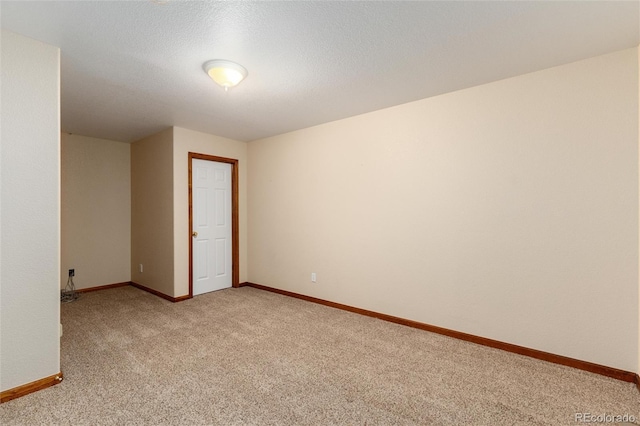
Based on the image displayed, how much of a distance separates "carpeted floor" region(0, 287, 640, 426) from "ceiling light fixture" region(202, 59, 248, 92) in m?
2.18

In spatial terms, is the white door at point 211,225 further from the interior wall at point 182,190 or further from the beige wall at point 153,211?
the beige wall at point 153,211

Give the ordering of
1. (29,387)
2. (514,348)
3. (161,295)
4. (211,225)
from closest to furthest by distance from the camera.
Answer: (29,387), (514,348), (161,295), (211,225)

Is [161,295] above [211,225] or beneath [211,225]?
beneath

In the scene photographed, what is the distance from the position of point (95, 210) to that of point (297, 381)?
4.18m

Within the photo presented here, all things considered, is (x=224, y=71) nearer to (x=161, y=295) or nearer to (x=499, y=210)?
(x=499, y=210)

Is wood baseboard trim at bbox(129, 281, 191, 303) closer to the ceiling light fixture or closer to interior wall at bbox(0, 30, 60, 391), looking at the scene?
interior wall at bbox(0, 30, 60, 391)

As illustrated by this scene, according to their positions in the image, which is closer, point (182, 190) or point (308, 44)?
point (308, 44)

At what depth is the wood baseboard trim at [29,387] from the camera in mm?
1826

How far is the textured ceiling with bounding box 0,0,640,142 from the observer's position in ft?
5.43

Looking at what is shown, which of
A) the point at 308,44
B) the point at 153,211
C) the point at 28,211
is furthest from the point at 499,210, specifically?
the point at 153,211

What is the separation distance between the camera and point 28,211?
1925mm

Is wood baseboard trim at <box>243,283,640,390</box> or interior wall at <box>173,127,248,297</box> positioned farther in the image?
interior wall at <box>173,127,248,297</box>

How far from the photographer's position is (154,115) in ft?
11.1

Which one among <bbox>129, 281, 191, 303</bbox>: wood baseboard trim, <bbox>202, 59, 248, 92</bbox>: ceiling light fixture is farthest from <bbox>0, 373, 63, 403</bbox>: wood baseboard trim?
<bbox>202, 59, 248, 92</bbox>: ceiling light fixture
